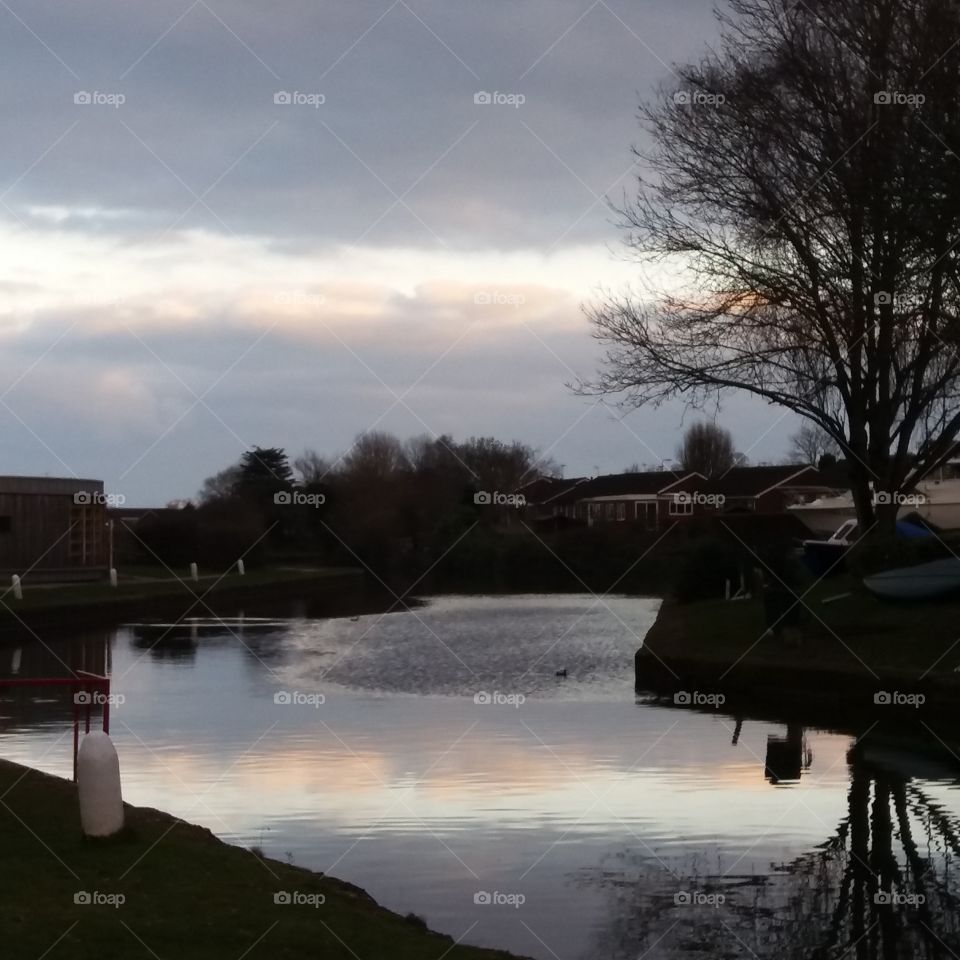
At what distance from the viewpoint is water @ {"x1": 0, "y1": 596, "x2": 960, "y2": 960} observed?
9062mm

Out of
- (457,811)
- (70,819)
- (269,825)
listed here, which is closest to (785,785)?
(457,811)

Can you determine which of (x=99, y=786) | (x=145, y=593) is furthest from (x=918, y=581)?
(x=145, y=593)

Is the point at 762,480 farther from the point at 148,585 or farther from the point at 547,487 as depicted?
the point at 148,585

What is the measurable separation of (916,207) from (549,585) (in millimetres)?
48047

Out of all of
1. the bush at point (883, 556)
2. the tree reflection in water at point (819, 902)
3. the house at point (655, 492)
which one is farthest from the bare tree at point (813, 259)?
the house at point (655, 492)

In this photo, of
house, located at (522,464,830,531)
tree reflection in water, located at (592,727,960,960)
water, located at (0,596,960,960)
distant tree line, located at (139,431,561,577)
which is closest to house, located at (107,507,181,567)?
distant tree line, located at (139,431,561,577)

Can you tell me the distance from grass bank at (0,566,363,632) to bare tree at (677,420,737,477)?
132ft

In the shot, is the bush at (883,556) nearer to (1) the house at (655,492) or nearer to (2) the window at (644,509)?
(1) the house at (655,492)

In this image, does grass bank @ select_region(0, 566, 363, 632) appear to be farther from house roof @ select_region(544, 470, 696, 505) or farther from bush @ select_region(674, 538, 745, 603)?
house roof @ select_region(544, 470, 696, 505)

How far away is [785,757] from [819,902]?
598 cm

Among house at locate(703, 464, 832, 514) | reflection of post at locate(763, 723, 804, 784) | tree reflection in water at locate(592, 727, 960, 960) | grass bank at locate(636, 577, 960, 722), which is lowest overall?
tree reflection in water at locate(592, 727, 960, 960)

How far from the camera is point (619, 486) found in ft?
369

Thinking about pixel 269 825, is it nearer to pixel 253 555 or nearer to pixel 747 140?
pixel 747 140

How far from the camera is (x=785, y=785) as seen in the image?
1370 cm
